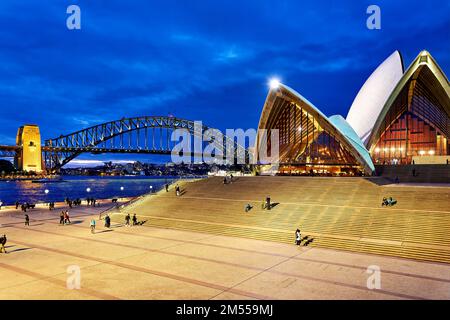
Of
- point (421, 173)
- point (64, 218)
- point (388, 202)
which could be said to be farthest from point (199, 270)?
point (421, 173)

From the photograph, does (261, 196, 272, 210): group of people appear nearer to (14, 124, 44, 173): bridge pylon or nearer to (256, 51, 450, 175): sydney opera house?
(256, 51, 450, 175): sydney opera house

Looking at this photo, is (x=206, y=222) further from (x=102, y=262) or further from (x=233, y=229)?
(x=102, y=262)

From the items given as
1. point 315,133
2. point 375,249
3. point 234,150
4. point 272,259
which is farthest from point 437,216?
point 234,150

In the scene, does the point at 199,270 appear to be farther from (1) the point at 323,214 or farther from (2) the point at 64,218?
(2) the point at 64,218

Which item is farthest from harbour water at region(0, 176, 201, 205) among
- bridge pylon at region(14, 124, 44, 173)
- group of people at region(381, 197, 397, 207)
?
group of people at region(381, 197, 397, 207)

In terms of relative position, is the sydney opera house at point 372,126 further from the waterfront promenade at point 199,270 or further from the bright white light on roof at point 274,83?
the waterfront promenade at point 199,270

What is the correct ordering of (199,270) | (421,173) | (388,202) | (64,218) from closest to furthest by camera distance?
(199,270), (388,202), (64,218), (421,173)

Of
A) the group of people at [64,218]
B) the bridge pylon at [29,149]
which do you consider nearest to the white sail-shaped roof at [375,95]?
the group of people at [64,218]
